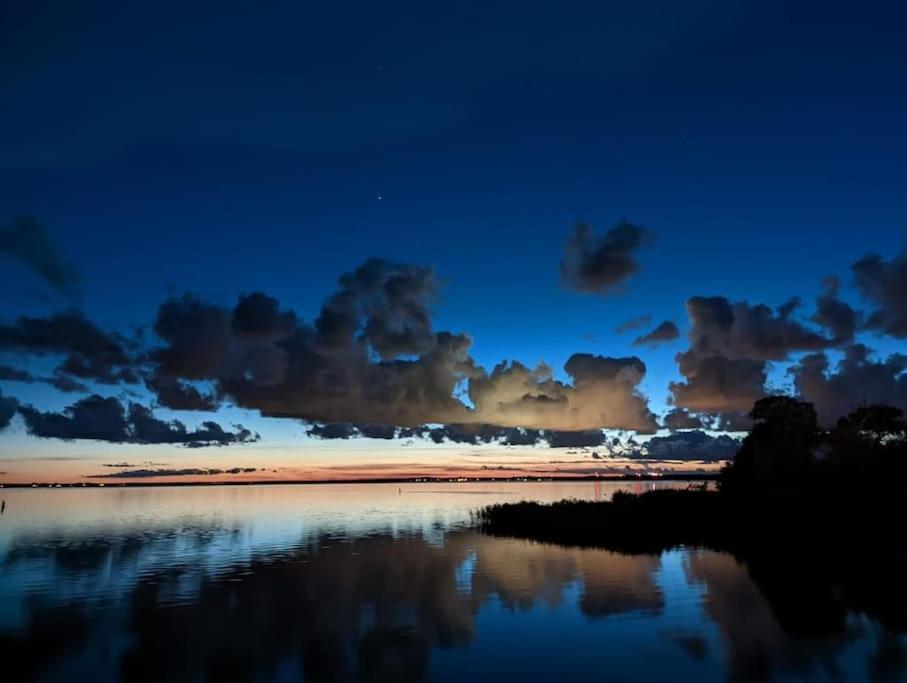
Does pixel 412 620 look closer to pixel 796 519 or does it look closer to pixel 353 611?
pixel 353 611

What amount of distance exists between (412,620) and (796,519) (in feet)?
129

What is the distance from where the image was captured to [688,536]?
2477 inches

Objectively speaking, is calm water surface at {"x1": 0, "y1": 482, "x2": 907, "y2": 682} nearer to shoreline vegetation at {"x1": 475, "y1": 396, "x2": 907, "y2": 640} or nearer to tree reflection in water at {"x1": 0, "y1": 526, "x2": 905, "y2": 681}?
tree reflection in water at {"x1": 0, "y1": 526, "x2": 905, "y2": 681}

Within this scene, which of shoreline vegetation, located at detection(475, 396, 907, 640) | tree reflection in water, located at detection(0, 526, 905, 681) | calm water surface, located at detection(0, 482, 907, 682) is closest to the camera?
calm water surface, located at detection(0, 482, 907, 682)

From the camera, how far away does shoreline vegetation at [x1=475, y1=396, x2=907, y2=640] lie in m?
36.7

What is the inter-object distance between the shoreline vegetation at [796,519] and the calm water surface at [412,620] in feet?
7.84

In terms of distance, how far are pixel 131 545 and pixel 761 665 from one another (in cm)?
5624

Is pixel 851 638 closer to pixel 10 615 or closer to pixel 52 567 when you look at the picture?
pixel 10 615

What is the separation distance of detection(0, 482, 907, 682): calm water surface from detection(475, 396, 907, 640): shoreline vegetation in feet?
7.84

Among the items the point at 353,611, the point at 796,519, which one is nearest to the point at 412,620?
the point at 353,611

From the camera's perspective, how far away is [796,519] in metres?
58.9

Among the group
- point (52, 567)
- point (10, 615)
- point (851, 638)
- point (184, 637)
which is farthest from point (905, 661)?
point (52, 567)

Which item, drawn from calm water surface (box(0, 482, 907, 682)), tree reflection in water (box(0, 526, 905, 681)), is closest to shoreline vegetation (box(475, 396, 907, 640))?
tree reflection in water (box(0, 526, 905, 681))

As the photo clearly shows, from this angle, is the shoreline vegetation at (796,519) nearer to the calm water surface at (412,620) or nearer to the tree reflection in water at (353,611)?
the tree reflection in water at (353,611)
